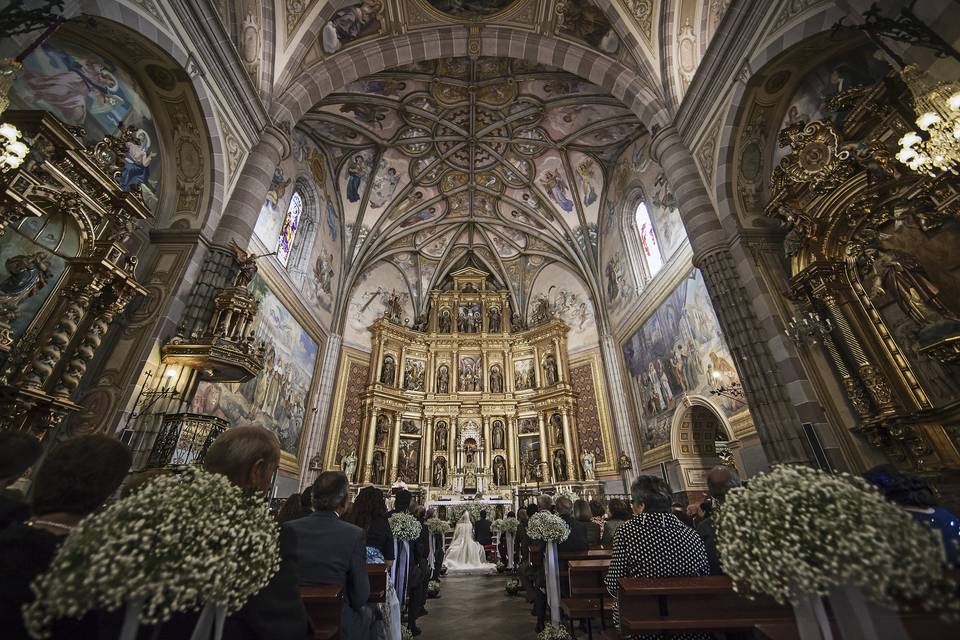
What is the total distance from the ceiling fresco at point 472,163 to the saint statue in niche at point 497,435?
6833 millimetres

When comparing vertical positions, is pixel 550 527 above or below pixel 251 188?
below

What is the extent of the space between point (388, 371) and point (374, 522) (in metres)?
15.5

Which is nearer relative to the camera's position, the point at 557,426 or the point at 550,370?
the point at 557,426

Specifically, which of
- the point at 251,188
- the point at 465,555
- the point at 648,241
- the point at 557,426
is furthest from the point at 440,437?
A: the point at 251,188

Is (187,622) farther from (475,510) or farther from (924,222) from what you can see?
(475,510)

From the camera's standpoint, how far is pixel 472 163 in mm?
17797

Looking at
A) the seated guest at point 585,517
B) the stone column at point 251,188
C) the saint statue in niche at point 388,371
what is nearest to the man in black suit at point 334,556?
the seated guest at point 585,517

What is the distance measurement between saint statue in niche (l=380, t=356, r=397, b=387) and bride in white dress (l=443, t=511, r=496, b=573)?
8458 millimetres

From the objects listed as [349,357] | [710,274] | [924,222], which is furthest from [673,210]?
[349,357]

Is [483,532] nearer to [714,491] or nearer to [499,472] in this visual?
[499,472]

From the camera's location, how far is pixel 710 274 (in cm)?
752

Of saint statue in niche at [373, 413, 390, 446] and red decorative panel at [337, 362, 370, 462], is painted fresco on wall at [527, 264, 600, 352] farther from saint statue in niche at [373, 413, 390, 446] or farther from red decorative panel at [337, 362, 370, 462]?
red decorative panel at [337, 362, 370, 462]

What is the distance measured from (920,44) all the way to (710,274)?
12.8 feet

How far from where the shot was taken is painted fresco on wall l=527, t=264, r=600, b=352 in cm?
1867
